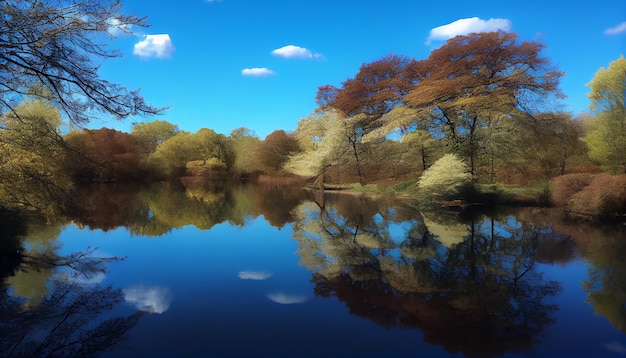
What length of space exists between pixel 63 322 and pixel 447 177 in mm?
13689

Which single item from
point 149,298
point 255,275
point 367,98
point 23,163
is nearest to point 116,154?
point 367,98

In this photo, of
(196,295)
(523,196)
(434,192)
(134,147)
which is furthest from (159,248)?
(134,147)

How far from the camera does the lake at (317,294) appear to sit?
3.21m

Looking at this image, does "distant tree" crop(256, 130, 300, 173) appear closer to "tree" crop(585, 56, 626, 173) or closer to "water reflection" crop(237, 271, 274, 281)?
"tree" crop(585, 56, 626, 173)

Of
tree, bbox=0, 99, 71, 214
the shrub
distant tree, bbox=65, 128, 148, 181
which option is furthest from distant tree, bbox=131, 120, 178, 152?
the shrub

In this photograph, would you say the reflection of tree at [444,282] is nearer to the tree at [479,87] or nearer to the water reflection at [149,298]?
the water reflection at [149,298]

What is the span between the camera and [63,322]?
3.57 m

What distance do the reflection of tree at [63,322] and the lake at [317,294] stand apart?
0.05ft

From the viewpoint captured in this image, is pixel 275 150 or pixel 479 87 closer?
pixel 479 87

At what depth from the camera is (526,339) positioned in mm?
3293

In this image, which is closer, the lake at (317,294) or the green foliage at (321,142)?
the lake at (317,294)

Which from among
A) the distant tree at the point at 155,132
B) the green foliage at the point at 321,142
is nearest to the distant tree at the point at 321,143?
the green foliage at the point at 321,142

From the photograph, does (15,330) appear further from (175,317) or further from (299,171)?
(299,171)

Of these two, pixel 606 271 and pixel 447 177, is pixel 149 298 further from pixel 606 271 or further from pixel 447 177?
pixel 447 177
